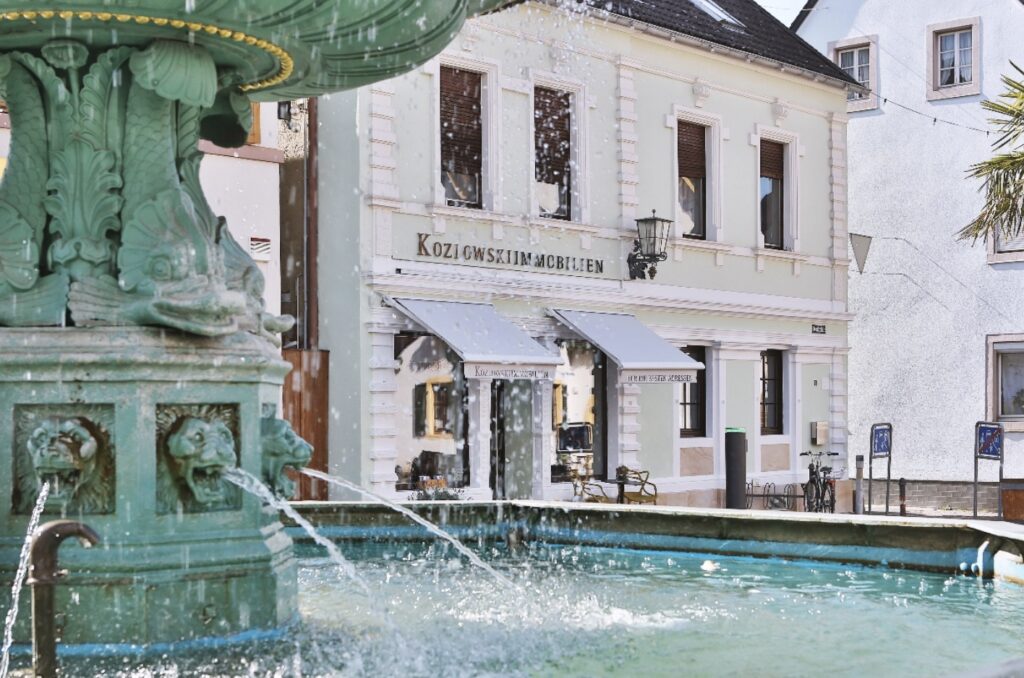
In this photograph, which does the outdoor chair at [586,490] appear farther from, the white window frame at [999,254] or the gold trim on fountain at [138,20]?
the gold trim on fountain at [138,20]

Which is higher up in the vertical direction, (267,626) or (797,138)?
(797,138)

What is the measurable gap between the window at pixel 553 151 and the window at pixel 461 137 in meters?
1.10

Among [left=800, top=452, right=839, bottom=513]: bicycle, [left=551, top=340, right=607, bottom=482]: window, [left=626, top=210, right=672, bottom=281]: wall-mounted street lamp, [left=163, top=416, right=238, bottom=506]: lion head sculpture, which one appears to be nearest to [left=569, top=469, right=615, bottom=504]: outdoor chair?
[left=551, top=340, right=607, bottom=482]: window

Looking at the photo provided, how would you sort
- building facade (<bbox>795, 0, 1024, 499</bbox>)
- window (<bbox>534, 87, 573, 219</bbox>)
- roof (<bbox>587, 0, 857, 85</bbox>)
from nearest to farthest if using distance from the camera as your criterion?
window (<bbox>534, 87, 573, 219</bbox>) < roof (<bbox>587, 0, 857, 85</bbox>) < building facade (<bbox>795, 0, 1024, 499</bbox>)

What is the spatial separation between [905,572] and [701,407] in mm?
15190

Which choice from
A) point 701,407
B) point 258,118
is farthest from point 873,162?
point 258,118

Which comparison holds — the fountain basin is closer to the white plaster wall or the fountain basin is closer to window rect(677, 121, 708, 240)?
the white plaster wall

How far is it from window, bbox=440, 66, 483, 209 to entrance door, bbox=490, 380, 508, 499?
7.42 feet

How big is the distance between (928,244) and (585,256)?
10.5 metres

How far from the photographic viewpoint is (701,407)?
22.4 metres

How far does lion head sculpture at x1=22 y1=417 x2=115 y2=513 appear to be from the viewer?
5250 millimetres

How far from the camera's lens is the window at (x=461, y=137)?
1844 cm

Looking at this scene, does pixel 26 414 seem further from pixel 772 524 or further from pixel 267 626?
pixel 772 524

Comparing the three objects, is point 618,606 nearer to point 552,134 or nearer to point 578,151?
point 552,134
